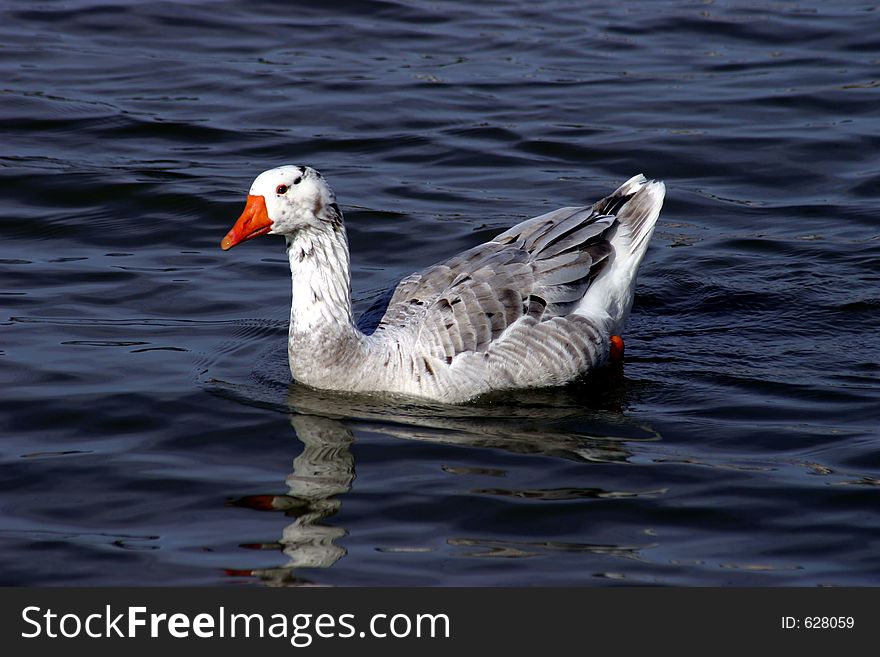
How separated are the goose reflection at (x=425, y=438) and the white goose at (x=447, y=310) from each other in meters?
0.18

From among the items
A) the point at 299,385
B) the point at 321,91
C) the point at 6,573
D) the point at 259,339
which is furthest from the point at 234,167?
the point at 6,573

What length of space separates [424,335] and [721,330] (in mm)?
2738

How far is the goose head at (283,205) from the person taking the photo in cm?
866

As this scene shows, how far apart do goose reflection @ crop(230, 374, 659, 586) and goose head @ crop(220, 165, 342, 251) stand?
1240 mm

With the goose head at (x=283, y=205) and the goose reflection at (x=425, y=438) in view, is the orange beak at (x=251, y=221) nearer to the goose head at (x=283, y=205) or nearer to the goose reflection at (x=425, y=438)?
the goose head at (x=283, y=205)

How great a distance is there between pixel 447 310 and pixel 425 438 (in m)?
1.15

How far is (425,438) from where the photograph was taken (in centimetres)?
848

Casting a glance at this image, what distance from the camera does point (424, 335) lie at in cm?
916

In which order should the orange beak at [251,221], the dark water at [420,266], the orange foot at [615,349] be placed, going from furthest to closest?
the orange foot at [615,349] < the orange beak at [251,221] < the dark water at [420,266]

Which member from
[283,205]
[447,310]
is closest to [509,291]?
[447,310]

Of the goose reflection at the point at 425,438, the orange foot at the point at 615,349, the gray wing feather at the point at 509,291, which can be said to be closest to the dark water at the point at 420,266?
the goose reflection at the point at 425,438

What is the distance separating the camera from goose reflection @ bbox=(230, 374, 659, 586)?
23.3 feet

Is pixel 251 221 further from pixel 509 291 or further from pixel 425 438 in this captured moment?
pixel 509 291

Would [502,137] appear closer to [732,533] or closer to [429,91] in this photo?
[429,91]
